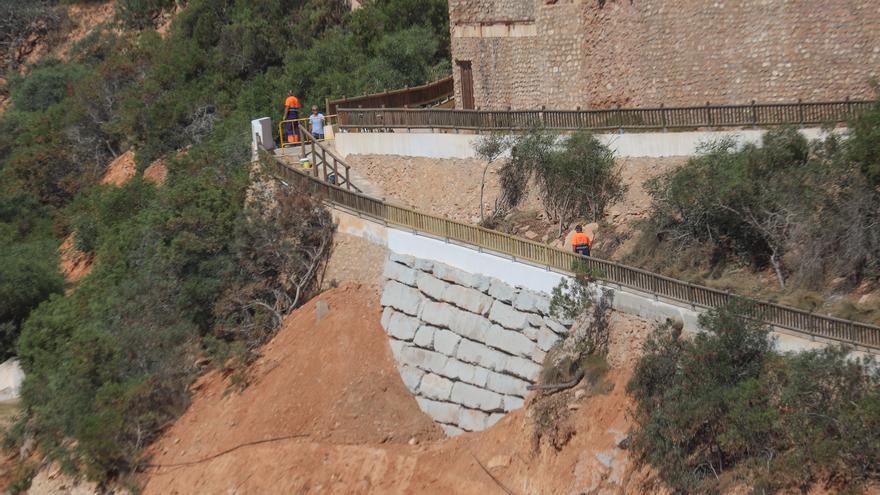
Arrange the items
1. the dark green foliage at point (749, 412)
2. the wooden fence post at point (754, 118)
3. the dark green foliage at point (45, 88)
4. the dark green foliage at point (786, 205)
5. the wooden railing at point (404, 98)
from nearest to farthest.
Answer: the dark green foliage at point (749, 412), the dark green foliage at point (786, 205), the wooden fence post at point (754, 118), the wooden railing at point (404, 98), the dark green foliage at point (45, 88)

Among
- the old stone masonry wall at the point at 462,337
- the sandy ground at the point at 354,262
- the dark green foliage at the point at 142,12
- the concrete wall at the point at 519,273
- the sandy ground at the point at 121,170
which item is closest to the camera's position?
the concrete wall at the point at 519,273

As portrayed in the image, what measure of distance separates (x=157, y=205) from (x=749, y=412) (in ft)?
58.2

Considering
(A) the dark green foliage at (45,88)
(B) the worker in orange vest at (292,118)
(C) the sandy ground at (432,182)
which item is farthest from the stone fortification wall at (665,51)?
(A) the dark green foliage at (45,88)

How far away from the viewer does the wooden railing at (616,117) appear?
75.6 ft

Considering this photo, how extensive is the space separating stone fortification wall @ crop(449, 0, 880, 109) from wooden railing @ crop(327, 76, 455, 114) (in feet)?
6.46

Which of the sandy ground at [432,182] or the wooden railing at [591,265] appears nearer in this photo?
the wooden railing at [591,265]

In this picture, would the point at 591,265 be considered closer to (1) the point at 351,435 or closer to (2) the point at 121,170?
(1) the point at 351,435

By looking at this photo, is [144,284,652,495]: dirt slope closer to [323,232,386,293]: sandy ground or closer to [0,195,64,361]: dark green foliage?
[323,232,386,293]: sandy ground

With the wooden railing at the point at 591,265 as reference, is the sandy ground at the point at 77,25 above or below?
above

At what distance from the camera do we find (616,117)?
25047 millimetres

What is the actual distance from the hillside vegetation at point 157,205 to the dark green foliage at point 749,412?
33.6ft

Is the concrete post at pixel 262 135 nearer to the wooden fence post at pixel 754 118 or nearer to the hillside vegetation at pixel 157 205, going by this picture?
the hillside vegetation at pixel 157 205

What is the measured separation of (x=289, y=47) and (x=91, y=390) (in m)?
20.1

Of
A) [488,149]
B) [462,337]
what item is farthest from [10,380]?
[462,337]
